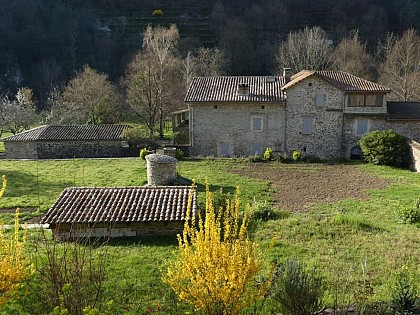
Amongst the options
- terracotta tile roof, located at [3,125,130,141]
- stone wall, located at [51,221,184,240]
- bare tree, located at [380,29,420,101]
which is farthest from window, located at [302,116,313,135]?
stone wall, located at [51,221,184,240]

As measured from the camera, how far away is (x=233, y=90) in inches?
1133

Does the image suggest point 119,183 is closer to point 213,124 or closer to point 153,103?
point 213,124

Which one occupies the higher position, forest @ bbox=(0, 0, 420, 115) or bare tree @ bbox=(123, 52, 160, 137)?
forest @ bbox=(0, 0, 420, 115)

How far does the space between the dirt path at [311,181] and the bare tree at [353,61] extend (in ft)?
80.5

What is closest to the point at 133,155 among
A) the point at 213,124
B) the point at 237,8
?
the point at 213,124

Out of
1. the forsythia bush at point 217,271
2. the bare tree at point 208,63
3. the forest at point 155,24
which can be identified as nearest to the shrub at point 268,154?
the forsythia bush at point 217,271

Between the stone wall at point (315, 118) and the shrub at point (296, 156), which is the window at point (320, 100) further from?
the shrub at point (296, 156)

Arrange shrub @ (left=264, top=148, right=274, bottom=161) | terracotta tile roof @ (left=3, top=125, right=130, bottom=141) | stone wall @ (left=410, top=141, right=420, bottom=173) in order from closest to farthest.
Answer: stone wall @ (left=410, top=141, right=420, bottom=173) < shrub @ (left=264, top=148, right=274, bottom=161) < terracotta tile roof @ (left=3, top=125, right=130, bottom=141)

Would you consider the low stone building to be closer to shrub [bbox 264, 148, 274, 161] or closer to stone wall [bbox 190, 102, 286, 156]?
stone wall [bbox 190, 102, 286, 156]

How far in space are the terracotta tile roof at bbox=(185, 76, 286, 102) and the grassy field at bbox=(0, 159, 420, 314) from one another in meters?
7.02

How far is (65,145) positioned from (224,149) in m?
11.3

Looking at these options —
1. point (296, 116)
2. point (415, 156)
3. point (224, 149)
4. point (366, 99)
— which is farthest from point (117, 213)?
point (366, 99)

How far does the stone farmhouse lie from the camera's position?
26859 millimetres

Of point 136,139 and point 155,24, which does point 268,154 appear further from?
point 155,24
